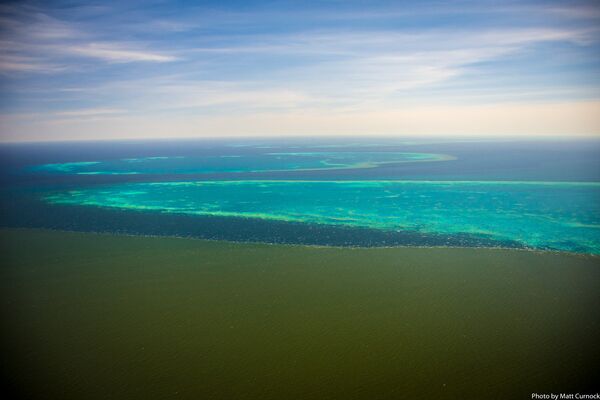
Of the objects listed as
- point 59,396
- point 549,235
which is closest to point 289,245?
point 59,396

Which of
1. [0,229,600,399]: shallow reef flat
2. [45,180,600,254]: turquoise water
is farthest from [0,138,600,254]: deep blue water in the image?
[0,229,600,399]: shallow reef flat

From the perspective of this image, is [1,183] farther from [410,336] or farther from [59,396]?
[410,336]

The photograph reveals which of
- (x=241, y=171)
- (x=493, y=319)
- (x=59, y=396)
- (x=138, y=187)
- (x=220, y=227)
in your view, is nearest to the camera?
(x=59, y=396)

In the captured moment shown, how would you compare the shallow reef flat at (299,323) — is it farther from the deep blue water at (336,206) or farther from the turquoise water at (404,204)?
the turquoise water at (404,204)

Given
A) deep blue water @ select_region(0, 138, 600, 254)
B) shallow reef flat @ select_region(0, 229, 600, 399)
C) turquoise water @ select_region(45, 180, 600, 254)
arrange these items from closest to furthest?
shallow reef flat @ select_region(0, 229, 600, 399), deep blue water @ select_region(0, 138, 600, 254), turquoise water @ select_region(45, 180, 600, 254)

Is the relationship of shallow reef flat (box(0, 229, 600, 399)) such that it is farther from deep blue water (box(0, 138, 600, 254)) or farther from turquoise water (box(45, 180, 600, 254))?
turquoise water (box(45, 180, 600, 254))
